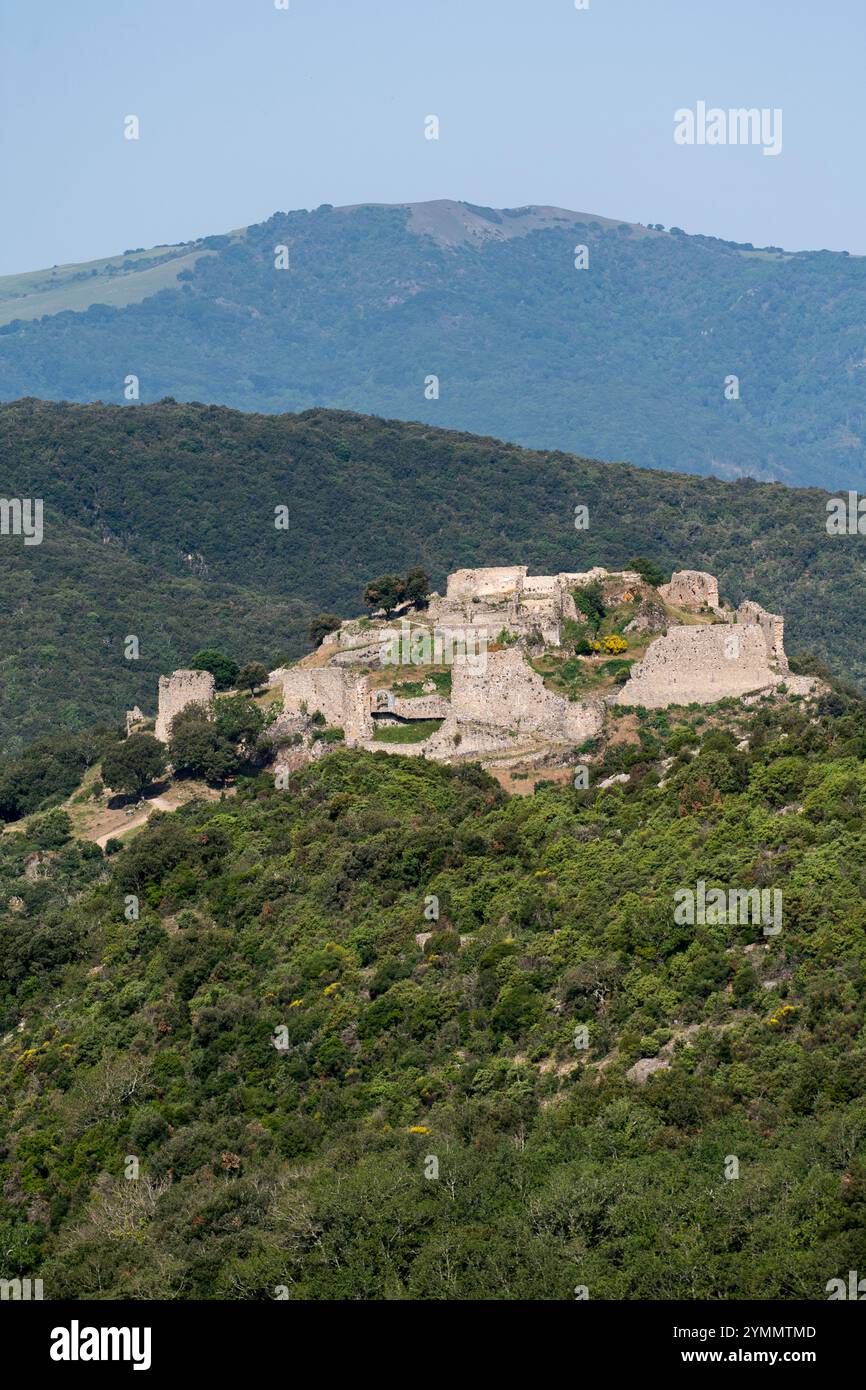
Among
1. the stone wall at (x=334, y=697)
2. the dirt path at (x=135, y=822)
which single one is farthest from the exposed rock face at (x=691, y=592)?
the dirt path at (x=135, y=822)

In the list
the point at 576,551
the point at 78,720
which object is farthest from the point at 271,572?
the point at 78,720

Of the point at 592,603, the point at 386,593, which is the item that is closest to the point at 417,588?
the point at 386,593

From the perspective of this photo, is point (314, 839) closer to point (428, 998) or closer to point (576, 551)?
point (428, 998)

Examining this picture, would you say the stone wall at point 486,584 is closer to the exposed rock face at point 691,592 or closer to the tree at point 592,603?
the tree at point 592,603

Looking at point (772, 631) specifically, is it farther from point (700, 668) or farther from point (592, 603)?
point (592, 603)

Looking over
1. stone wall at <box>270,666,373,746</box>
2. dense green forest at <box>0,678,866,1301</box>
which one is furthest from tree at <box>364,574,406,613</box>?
dense green forest at <box>0,678,866,1301</box>

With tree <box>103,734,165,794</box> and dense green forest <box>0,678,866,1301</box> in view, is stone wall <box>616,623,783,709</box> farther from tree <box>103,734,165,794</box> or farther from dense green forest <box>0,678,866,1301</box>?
tree <box>103,734,165,794</box>
